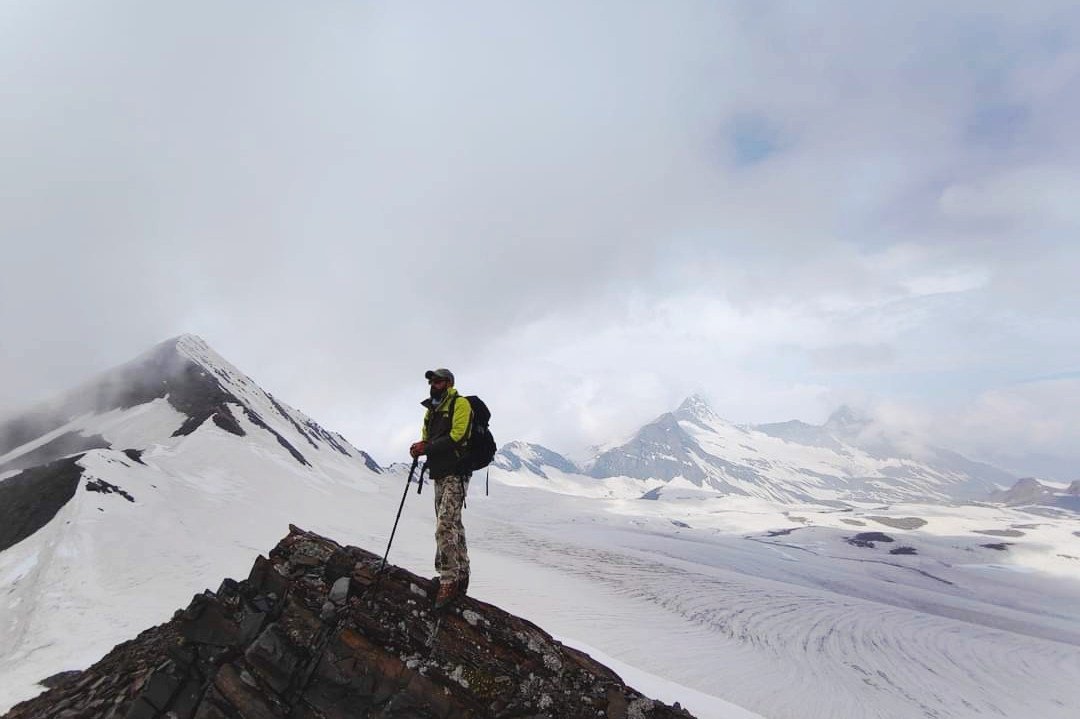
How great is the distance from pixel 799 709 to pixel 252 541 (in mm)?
37971

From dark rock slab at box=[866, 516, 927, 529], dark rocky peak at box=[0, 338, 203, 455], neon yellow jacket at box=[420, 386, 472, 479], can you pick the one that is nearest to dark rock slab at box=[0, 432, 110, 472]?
dark rocky peak at box=[0, 338, 203, 455]

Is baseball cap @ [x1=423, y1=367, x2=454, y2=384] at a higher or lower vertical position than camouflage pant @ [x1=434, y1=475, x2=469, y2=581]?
higher

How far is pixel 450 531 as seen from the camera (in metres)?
9.34

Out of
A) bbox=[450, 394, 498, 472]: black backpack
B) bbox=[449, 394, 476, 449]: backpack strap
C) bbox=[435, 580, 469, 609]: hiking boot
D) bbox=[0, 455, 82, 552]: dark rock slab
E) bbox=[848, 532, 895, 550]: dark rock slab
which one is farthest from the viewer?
bbox=[848, 532, 895, 550]: dark rock slab

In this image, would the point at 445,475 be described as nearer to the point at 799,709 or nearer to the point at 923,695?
the point at 799,709

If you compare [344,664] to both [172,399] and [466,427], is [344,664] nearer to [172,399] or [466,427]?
[466,427]

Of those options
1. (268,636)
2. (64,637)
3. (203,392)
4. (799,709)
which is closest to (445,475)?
(268,636)

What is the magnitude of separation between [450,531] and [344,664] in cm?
266

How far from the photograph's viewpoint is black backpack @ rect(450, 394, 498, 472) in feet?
31.3

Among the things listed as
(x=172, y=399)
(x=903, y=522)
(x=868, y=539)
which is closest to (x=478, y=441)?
(x=172, y=399)

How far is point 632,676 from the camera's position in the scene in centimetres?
1691

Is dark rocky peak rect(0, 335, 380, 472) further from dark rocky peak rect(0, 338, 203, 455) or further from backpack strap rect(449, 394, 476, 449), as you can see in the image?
backpack strap rect(449, 394, 476, 449)

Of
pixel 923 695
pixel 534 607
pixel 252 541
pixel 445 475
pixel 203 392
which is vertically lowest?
pixel 923 695

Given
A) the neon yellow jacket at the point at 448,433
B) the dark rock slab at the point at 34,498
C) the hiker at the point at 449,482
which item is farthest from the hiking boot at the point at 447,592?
the dark rock slab at the point at 34,498
